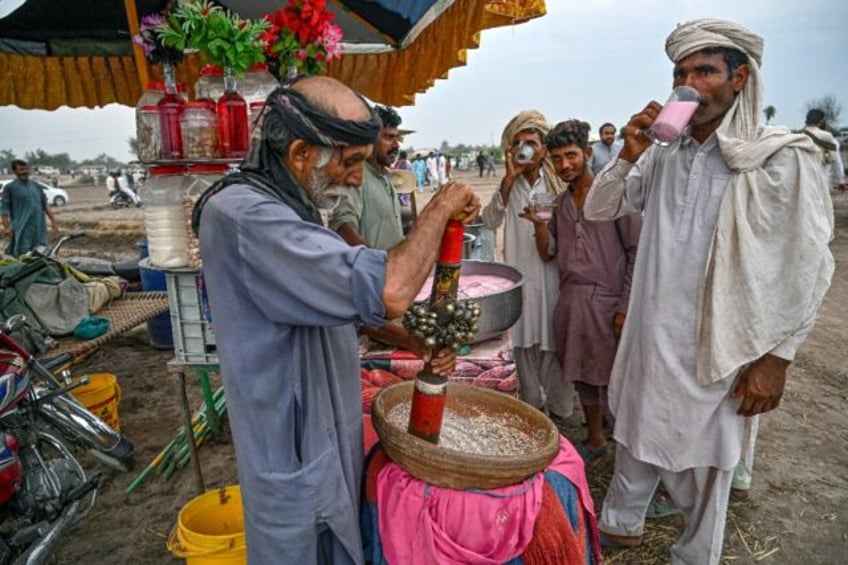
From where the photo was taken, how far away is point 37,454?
275 cm

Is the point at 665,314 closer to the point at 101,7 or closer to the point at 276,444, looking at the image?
the point at 276,444

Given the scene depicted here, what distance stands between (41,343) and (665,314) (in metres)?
3.99

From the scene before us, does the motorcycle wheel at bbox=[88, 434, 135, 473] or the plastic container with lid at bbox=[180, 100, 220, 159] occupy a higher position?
the plastic container with lid at bbox=[180, 100, 220, 159]

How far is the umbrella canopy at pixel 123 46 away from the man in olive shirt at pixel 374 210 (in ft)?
3.93

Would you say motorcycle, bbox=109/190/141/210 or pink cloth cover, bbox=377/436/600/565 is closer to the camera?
pink cloth cover, bbox=377/436/600/565

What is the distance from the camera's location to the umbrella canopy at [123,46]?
13.7 feet

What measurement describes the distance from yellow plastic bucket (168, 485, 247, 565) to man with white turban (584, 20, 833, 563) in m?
1.79

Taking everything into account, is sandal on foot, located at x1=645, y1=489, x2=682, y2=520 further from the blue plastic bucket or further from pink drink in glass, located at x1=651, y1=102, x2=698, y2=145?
the blue plastic bucket

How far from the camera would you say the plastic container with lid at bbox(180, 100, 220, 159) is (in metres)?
2.33

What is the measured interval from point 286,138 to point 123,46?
4.60 metres

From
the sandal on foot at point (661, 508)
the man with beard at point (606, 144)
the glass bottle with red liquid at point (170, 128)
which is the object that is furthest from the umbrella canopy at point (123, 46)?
the man with beard at point (606, 144)

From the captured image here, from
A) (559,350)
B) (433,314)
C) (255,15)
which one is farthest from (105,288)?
(433,314)

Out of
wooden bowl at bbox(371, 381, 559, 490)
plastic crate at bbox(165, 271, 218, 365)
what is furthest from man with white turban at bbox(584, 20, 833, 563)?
plastic crate at bbox(165, 271, 218, 365)

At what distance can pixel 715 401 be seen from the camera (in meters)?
2.14
